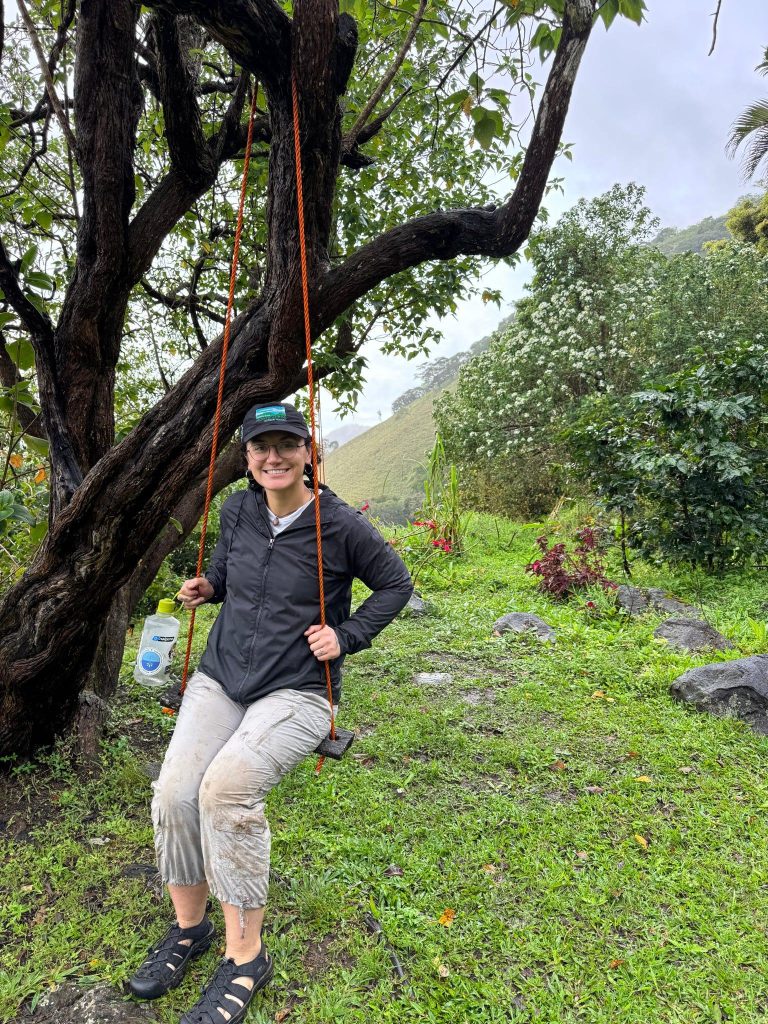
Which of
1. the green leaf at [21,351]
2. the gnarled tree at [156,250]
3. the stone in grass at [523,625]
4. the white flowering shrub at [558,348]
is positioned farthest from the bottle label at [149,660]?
the white flowering shrub at [558,348]

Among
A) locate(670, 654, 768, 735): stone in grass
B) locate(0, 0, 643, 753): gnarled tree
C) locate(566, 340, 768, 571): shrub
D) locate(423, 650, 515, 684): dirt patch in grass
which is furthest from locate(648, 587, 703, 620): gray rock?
locate(0, 0, 643, 753): gnarled tree

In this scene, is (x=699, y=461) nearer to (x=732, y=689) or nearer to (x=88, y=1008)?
(x=732, y=689)


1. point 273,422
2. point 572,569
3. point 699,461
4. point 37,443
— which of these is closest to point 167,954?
point 273,422

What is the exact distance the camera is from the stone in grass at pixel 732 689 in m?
3.58

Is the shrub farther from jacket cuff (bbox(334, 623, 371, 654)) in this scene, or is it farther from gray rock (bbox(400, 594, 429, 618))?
jacket cuff (bbox(334, 623, 371, 654))

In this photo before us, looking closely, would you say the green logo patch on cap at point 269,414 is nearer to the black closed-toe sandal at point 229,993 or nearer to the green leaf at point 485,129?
the green leaf at point 485,129

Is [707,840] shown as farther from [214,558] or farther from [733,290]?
[733,290]

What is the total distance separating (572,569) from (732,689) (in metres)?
2.63

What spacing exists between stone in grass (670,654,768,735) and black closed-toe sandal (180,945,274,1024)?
2.89 m

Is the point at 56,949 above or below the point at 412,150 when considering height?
below

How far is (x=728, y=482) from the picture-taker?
5473 mm

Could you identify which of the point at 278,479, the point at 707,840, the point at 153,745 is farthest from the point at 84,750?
the point at 707,840

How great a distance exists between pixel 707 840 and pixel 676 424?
154 inches

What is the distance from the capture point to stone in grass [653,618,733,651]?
443cm
